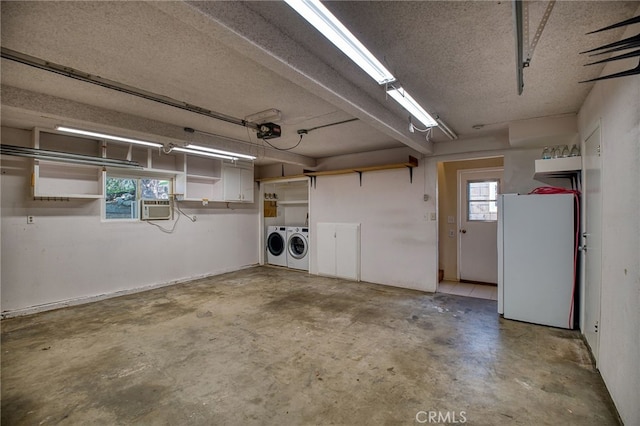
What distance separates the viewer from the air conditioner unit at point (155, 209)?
475 centimetres

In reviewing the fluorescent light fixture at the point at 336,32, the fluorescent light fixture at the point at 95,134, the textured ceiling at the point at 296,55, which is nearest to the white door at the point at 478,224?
the textured ceiling at the point at 296,55

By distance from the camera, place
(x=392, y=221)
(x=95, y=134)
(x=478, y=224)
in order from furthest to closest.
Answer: (x=478, y=224) → (x=392, y=221) → (x=95, y=134)

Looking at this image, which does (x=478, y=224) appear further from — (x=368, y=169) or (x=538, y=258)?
(x=368, y=169)

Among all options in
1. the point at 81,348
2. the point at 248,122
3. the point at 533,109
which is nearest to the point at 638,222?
the point at 533,109

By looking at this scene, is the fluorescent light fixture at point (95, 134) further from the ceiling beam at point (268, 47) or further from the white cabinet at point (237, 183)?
the ceiling beam at point (268, 47)

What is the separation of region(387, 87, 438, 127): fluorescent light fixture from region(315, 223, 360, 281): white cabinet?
265cm

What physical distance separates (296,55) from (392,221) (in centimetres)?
366

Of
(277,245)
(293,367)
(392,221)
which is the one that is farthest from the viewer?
(277,245)

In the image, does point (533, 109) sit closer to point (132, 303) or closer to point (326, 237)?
point (326, 237)

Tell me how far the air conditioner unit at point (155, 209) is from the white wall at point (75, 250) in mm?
150

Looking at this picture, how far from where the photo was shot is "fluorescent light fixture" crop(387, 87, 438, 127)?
2377mm

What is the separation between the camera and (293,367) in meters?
2.39

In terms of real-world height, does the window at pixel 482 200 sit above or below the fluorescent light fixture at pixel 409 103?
below

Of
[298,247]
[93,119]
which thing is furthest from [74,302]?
[298,247]
